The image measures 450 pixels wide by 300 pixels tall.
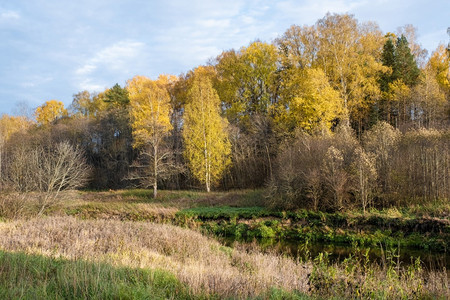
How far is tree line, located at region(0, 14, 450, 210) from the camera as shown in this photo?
19484 millimetres

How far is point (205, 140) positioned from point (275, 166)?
A: 872 centimetres

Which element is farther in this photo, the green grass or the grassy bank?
the grassy bank

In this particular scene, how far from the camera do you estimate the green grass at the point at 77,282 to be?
479 cm

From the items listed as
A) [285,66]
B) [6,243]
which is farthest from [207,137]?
[6,243]

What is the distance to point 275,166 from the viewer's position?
25.2 meters

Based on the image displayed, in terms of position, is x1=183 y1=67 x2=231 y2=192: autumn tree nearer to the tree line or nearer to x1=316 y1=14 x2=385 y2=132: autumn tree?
the tree line

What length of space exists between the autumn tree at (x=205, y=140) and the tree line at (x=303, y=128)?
0.34 ft

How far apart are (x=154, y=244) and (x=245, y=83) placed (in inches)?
1145

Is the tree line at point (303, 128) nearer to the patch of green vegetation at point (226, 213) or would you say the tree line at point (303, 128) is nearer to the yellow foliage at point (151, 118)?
the yellow foliage at point (151, 118)

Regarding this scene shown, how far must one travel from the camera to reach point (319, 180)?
19844mm

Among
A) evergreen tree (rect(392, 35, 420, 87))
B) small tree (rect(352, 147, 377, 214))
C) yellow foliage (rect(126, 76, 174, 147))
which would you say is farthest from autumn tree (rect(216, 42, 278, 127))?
small tree (rect(352, 147, 377, 214))

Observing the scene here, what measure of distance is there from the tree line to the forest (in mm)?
133

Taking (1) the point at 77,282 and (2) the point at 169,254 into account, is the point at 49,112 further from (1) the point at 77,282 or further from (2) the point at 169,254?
(1) the point at 77,282

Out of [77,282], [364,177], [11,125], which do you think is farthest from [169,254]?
[11,125]
